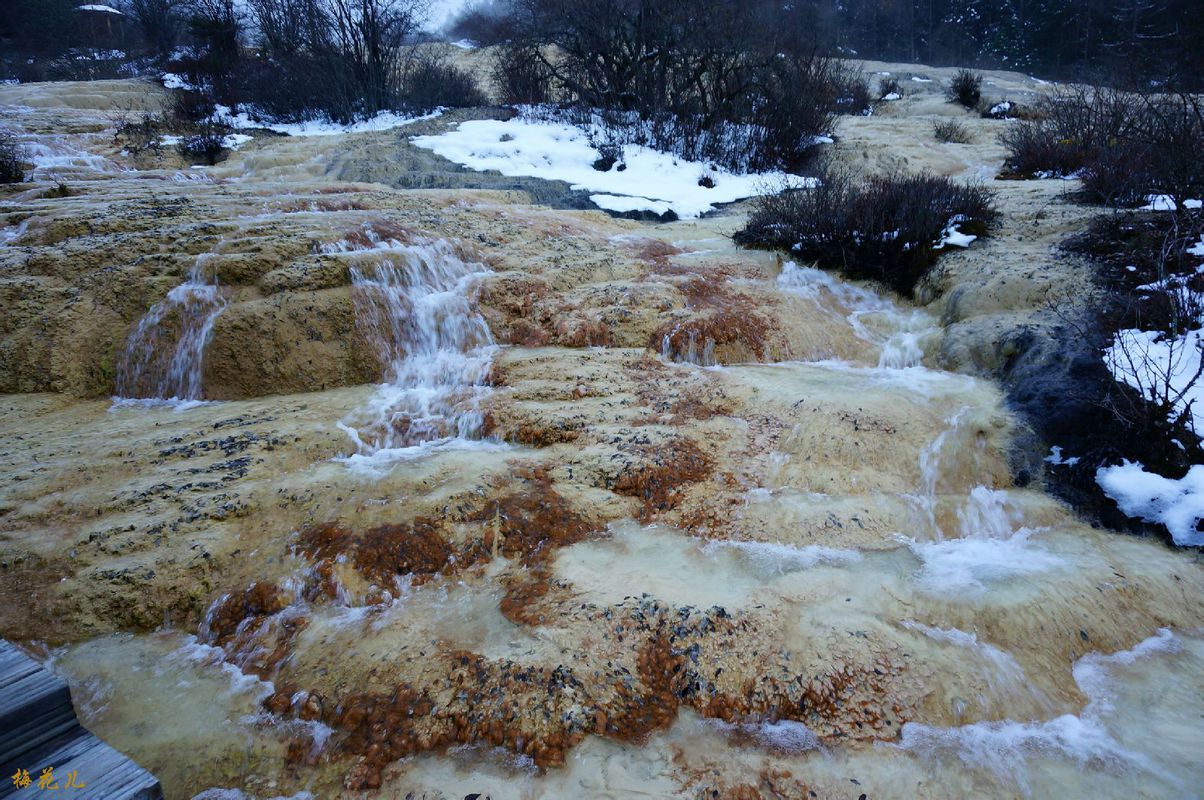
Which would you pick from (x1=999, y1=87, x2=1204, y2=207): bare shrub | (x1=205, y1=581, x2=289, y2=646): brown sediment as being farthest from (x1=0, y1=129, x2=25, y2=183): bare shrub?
(x1=999, y1=87, x2=1204, y2=207): bare shrub

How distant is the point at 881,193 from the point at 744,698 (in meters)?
6.27

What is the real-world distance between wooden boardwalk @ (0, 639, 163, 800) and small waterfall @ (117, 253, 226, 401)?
348 cm

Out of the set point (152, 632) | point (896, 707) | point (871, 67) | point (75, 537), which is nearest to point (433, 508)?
point (152, 632)

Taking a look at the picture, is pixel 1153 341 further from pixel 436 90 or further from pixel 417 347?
pixel 436 90

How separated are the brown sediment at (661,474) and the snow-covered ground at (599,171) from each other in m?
6.41

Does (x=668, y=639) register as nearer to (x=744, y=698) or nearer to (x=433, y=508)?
(x=744, y=698)

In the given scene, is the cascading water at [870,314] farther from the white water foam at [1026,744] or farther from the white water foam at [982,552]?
the white water foam at [1026,744]

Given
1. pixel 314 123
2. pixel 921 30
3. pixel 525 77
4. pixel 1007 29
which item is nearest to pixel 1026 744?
pixel 525 77

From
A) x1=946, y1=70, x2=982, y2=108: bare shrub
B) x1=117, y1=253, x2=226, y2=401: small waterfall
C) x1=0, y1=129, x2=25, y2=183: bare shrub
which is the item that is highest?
x1=946, y1=70, x2=982, y2=108: bare shrub

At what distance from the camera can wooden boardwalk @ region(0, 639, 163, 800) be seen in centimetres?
158

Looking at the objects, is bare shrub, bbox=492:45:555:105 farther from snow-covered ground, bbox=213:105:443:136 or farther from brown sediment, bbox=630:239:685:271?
brown sediment, bbox=630:239:685:271

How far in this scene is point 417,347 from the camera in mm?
5375

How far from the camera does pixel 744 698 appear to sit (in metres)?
2.55

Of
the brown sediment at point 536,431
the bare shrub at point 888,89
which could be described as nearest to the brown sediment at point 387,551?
the brown sediment at point 536,431
